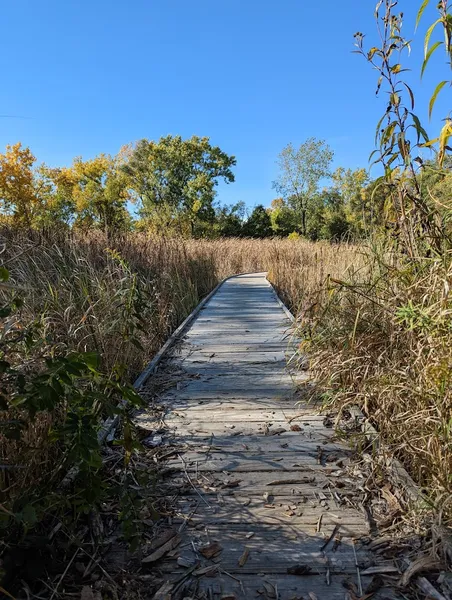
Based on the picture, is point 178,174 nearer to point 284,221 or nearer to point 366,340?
point 284,221

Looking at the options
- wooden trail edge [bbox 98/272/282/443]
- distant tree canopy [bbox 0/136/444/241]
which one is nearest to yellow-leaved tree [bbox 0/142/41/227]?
distant tree canopy [bbox 0/136/444/241]

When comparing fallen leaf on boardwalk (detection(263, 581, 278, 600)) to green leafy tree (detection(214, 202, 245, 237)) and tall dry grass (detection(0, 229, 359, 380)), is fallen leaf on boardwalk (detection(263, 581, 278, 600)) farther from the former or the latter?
green leafy tree (detection(214, 202, 245, 237))

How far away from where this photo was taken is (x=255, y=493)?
191 centimetres

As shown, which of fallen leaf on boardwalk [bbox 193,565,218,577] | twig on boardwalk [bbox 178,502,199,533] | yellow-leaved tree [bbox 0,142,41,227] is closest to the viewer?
fallen leaf on boardwalk [bbox 193,565,218,577]

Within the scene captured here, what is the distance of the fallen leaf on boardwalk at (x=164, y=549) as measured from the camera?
4.81 feet

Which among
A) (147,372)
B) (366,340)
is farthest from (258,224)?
(366,340)

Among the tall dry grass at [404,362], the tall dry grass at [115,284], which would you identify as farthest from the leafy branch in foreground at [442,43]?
the tall dry grass at [115,284]

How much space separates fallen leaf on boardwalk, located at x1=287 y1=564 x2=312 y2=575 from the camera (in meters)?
1.41

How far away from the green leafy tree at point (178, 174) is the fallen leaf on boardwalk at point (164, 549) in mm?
35435

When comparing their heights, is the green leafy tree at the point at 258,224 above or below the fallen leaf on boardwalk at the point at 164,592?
above

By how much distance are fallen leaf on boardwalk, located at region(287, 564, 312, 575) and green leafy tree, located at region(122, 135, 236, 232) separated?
3561 centimetres

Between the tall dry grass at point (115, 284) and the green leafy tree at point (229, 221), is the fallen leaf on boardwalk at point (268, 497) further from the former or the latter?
the green leafy tree at point (229, 221)

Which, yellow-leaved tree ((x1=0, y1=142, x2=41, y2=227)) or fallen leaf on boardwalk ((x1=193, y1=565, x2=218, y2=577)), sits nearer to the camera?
fallen leaf on boardwalk ((x1=193, y1=565, x2=218, y2=577))

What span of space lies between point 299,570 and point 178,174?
38871 millimetres
